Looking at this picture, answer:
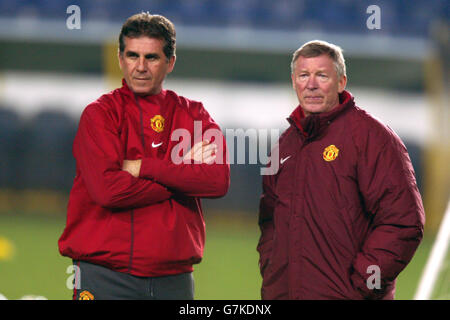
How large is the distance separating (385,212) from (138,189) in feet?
2.50

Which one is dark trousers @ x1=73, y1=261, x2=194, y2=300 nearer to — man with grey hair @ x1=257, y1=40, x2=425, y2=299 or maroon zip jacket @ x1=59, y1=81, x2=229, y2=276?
maroon zip jacket @ x1=59, y1=81, x2=229, y2=276

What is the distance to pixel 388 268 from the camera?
205 centimetres

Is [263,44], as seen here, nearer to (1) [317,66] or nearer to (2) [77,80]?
(2) [77,80]

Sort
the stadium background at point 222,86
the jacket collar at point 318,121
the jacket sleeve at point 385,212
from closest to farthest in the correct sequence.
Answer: the jacket sleeve at point 385,212 → the jacket collar at point 318,121 → the stadium background at point 222,86

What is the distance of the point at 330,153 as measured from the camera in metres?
2.13

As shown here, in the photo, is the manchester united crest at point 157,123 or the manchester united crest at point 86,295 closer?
the manchester united crest at point 86,295

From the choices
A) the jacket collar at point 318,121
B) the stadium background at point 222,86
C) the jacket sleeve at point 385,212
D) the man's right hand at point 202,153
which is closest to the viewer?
the jacket sleeve at point 385,212

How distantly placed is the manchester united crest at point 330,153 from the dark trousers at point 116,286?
62cm

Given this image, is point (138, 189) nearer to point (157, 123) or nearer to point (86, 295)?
point (157, 123)

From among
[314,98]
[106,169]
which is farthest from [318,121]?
[106,169]

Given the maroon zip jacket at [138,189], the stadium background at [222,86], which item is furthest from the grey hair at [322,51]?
the stadium background at [222,86]

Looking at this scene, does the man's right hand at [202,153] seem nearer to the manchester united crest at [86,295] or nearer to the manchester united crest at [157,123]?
the manchester united crest at [157,123]

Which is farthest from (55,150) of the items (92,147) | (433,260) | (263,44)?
(92,147)

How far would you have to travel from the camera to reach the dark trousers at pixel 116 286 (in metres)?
2.11
